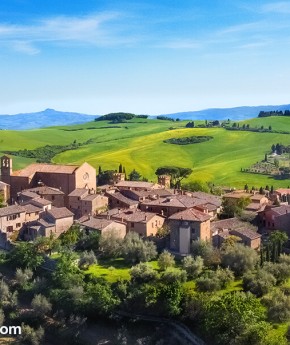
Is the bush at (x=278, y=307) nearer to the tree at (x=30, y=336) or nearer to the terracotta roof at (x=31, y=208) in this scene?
the tree at (x=30, y=336)

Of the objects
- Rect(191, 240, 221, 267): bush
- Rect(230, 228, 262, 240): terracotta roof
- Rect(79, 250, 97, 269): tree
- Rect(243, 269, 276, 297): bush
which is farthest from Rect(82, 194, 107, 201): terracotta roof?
Rect(243, 269, 276, 297): bush

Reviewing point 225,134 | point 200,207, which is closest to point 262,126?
point 225,134

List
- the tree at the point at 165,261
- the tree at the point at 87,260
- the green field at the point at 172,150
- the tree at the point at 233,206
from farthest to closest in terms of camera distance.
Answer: the green field at the point at 172,150 → the tree at the point at 233,206 → the tree at the point at 87,260 → the tree at the point at 165,261

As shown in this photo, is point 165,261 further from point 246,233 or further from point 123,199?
point 123,199

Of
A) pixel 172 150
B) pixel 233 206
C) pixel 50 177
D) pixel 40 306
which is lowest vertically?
pixel 40 306

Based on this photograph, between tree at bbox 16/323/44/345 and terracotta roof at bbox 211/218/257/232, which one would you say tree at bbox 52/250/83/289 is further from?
terracotta roof at bbox 211/218/257/232

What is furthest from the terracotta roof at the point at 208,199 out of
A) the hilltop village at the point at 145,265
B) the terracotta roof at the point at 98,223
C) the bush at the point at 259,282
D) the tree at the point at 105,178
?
the tree at the point at 105,178

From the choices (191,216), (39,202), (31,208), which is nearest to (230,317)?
(191,216)
